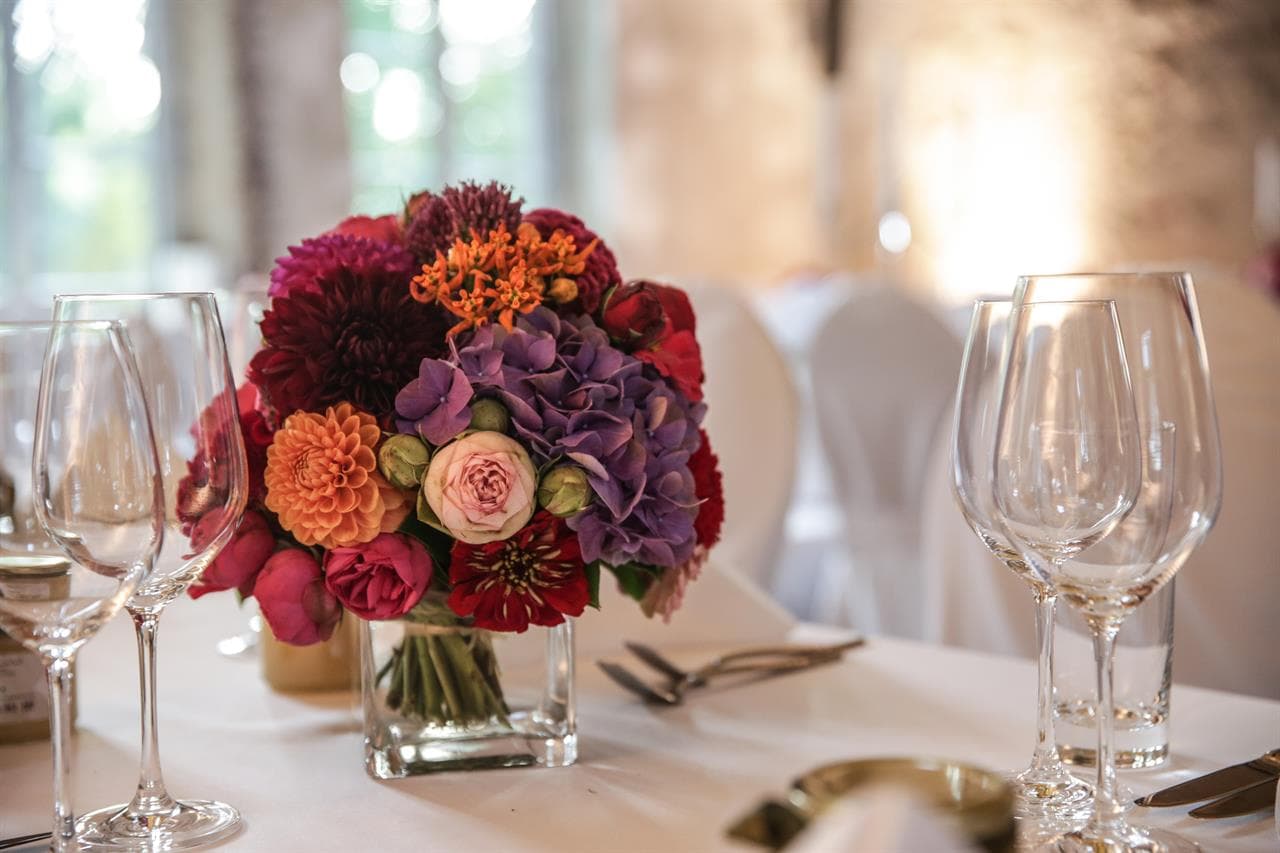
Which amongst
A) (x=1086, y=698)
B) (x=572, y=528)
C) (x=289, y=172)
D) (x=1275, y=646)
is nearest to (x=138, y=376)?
(x=572, y=528)

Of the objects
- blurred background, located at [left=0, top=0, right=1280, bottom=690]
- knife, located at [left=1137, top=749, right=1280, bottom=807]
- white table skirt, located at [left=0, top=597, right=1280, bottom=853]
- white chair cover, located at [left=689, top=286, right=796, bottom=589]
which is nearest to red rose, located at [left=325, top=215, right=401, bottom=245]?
white table skirt, located at [left=0, top=597, right=1280, bottom=853]

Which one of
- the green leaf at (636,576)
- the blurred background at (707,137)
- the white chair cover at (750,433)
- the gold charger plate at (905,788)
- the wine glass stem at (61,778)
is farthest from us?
the blurred background at (707,137)

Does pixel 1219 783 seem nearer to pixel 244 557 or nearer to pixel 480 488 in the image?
pixel 480 488

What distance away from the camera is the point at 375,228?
0.93m

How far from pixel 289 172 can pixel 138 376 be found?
5.18 metres

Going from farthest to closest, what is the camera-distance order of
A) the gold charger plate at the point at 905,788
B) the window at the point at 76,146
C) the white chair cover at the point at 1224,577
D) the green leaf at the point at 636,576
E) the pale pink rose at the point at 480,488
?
the window at the point at 76,146 → the white chair cover at the point at 1224,577 → the green leaf at the point at 636,576 → the pale pink rose at the point at 480,488 → the gold charger plate at the point at 905,788

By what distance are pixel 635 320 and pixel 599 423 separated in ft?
0.25

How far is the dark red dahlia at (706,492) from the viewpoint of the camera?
0.92 meters

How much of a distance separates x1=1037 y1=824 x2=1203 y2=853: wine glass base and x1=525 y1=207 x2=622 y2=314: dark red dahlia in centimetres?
42

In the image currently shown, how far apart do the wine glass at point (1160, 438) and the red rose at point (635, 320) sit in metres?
0.23

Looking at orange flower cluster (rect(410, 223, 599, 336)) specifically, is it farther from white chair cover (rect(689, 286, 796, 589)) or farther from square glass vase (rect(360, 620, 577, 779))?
white chair cover (rect(689, 286, 796, 589))

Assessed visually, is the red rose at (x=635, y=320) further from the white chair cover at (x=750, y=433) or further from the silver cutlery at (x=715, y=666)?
the white chair cover at (x=750, y=433)

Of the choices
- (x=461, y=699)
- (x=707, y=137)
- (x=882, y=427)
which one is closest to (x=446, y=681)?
(x=461, y=699)

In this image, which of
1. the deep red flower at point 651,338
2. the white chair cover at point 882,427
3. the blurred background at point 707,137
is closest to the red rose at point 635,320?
the deep red flower at point 651,338
